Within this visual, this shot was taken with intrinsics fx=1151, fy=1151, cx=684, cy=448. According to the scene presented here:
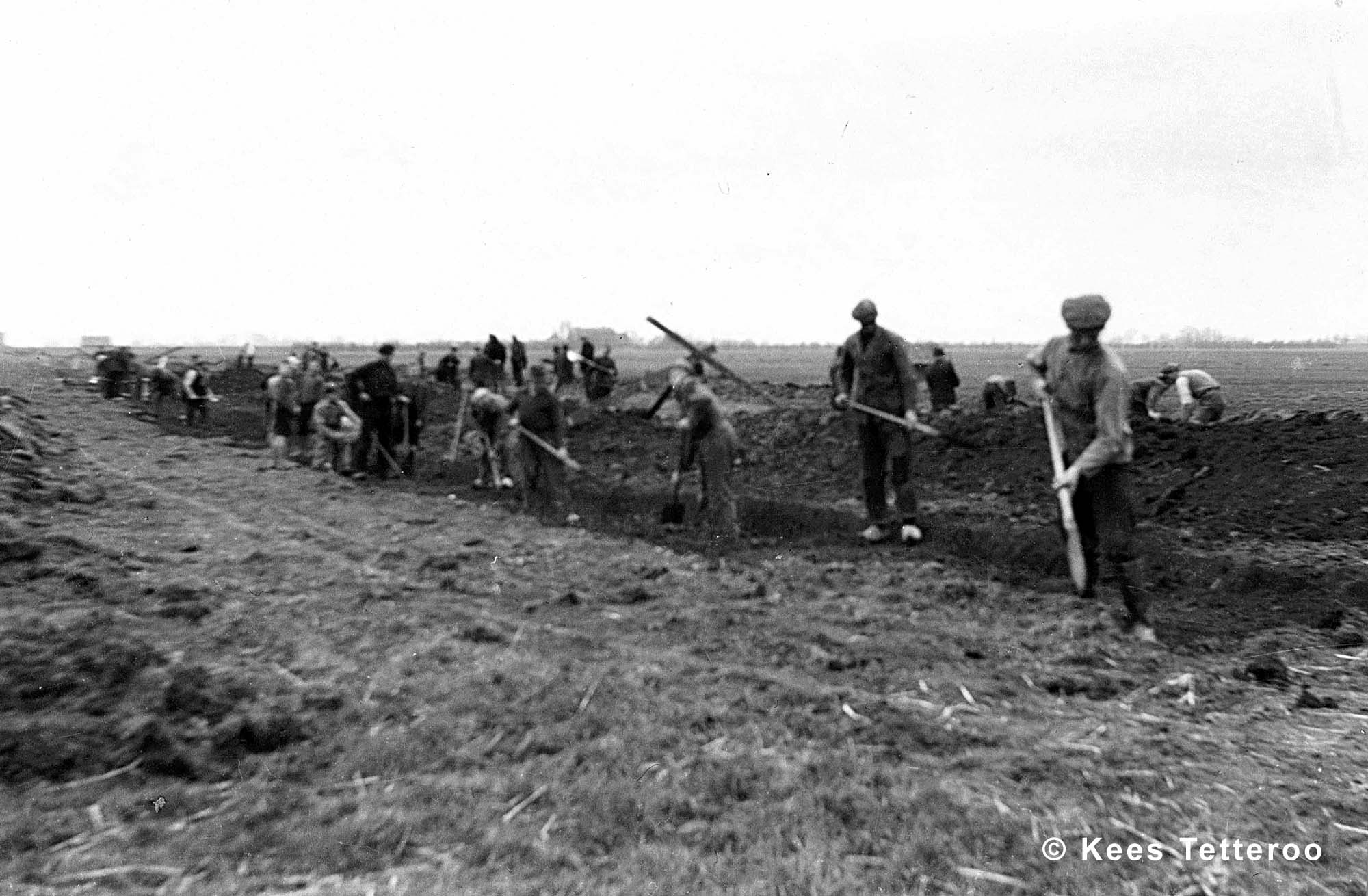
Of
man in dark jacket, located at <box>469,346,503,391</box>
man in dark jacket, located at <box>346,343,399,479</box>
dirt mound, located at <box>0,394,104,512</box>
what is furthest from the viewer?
man in dark jacket, located at <box>469,346,503,391</box>

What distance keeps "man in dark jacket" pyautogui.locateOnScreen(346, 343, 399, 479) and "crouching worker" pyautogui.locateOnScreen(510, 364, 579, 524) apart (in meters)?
3.95

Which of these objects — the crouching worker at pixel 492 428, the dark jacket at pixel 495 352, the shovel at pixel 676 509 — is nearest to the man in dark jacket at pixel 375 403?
the crouching worker at pixel 492 428

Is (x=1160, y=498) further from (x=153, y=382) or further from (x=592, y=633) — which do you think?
(x=153, y=382)

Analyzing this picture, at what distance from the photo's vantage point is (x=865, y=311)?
10008 mm

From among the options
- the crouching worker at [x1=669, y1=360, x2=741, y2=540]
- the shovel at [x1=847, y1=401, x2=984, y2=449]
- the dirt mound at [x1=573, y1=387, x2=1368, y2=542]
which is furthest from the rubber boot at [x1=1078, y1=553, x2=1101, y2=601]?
the dirt mound at [x1=573, y1=387, x2=1368, y2=542]

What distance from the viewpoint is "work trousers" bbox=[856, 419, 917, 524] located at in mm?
9969

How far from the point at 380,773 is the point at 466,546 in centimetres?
563

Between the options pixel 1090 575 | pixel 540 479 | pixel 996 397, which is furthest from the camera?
pixel 996 397

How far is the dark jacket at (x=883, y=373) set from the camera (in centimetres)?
1001

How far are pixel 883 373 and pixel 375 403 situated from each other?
835 centimetres

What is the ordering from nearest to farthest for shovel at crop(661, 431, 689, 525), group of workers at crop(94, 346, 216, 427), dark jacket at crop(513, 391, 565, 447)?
shovel at crop(661, 431, 689, 525) → dark jacket at crop(513, 391, 565, 447) → group of workers at crop(94, 346, 216, 427)

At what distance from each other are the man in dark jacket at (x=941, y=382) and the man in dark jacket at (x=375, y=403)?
1124 cm

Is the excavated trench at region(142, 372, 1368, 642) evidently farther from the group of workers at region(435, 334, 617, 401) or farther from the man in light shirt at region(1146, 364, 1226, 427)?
the group of workers at region(435, 334, 617, 401)

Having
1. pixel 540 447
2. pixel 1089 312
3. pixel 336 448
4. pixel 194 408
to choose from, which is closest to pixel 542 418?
pixel 540 447
